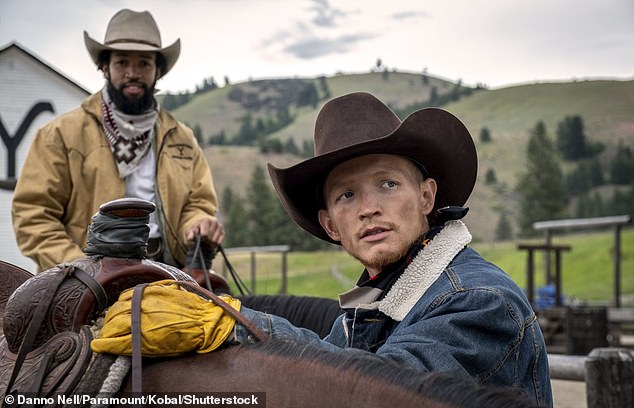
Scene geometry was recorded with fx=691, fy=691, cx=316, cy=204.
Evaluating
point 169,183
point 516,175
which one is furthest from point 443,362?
point 516,175

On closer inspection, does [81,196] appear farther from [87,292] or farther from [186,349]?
[186,349]

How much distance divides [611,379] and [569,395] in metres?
5.00

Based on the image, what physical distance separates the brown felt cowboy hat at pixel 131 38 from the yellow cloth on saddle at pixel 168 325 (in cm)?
247

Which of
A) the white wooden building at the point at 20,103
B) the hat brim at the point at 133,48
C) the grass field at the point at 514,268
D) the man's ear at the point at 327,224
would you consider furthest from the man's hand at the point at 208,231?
the grass field at the point at 514,268

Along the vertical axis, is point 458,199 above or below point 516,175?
above

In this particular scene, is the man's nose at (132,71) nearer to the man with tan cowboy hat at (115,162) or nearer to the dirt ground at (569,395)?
the man with tan cowboy hat at (115,162)

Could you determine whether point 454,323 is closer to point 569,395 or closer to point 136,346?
point 136,346

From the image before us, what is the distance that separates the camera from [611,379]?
152 inches

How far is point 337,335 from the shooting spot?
2.04m

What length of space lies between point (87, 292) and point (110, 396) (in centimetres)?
31

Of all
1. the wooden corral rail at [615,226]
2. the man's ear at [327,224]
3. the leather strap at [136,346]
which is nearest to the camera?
the leather strap at [136,346]

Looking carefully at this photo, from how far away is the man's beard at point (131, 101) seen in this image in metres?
3.56

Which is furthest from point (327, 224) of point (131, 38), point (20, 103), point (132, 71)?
point (20, 103)

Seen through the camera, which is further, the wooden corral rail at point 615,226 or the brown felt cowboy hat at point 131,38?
the wooden corral rail at point 615,226
